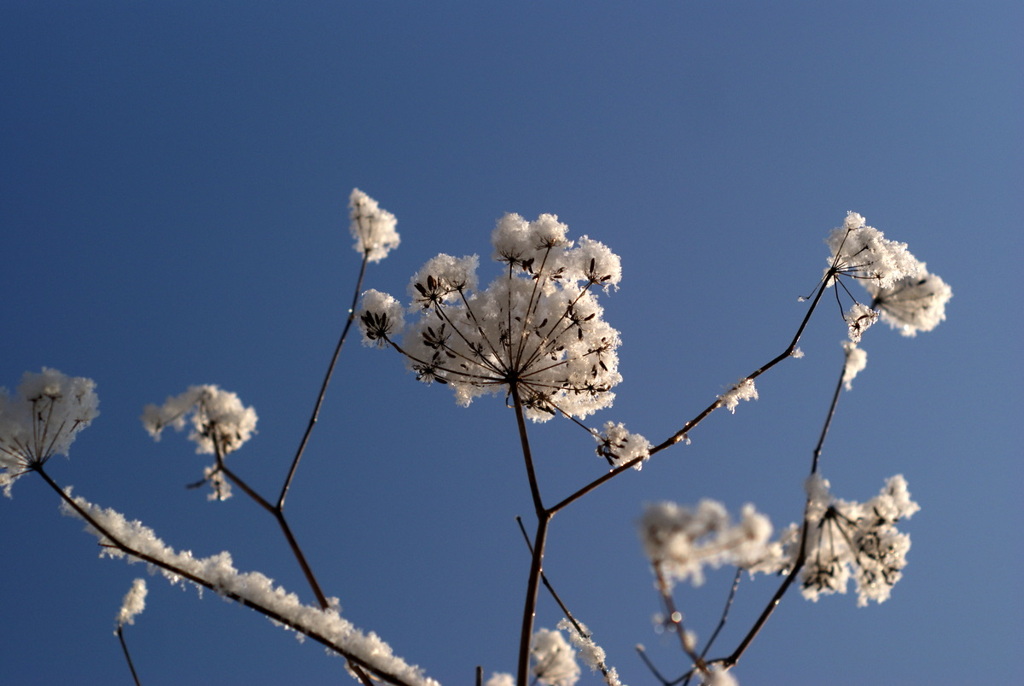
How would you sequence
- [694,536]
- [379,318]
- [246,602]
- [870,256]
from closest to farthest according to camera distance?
[694,536], [246,602], [870,256], [379,318]

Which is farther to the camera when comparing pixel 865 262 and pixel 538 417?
pixel 538 417

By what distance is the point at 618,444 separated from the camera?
5980 millimetres

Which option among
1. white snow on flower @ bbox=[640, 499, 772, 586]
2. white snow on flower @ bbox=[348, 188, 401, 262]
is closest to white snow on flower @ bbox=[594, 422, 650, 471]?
white snow on flower @ bbox=[348, 188, 401, 262]

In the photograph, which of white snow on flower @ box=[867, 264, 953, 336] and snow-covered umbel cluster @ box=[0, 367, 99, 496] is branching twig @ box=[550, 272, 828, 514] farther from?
snow-covered umbel cluster @ box=[0, 367, 99, 496]

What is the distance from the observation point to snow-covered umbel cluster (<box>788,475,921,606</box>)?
3.36 metres

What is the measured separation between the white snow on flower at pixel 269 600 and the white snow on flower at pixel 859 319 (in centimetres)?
387

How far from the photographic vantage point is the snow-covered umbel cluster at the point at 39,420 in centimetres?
420

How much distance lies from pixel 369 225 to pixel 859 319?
3.63m

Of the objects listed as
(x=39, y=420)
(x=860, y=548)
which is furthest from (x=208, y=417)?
(x=860, y=548)

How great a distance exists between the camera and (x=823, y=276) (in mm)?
5375

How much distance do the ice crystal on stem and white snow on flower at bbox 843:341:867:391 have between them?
1.97ft

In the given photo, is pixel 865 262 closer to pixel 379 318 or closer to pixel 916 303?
pixel 916 303

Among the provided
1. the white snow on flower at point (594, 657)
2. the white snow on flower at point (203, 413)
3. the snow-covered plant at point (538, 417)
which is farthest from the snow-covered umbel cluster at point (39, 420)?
the white snow on flower at point (594, 657)

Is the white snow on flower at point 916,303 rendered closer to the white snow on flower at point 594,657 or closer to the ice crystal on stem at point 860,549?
the ice crystal on stem at point 860,549
